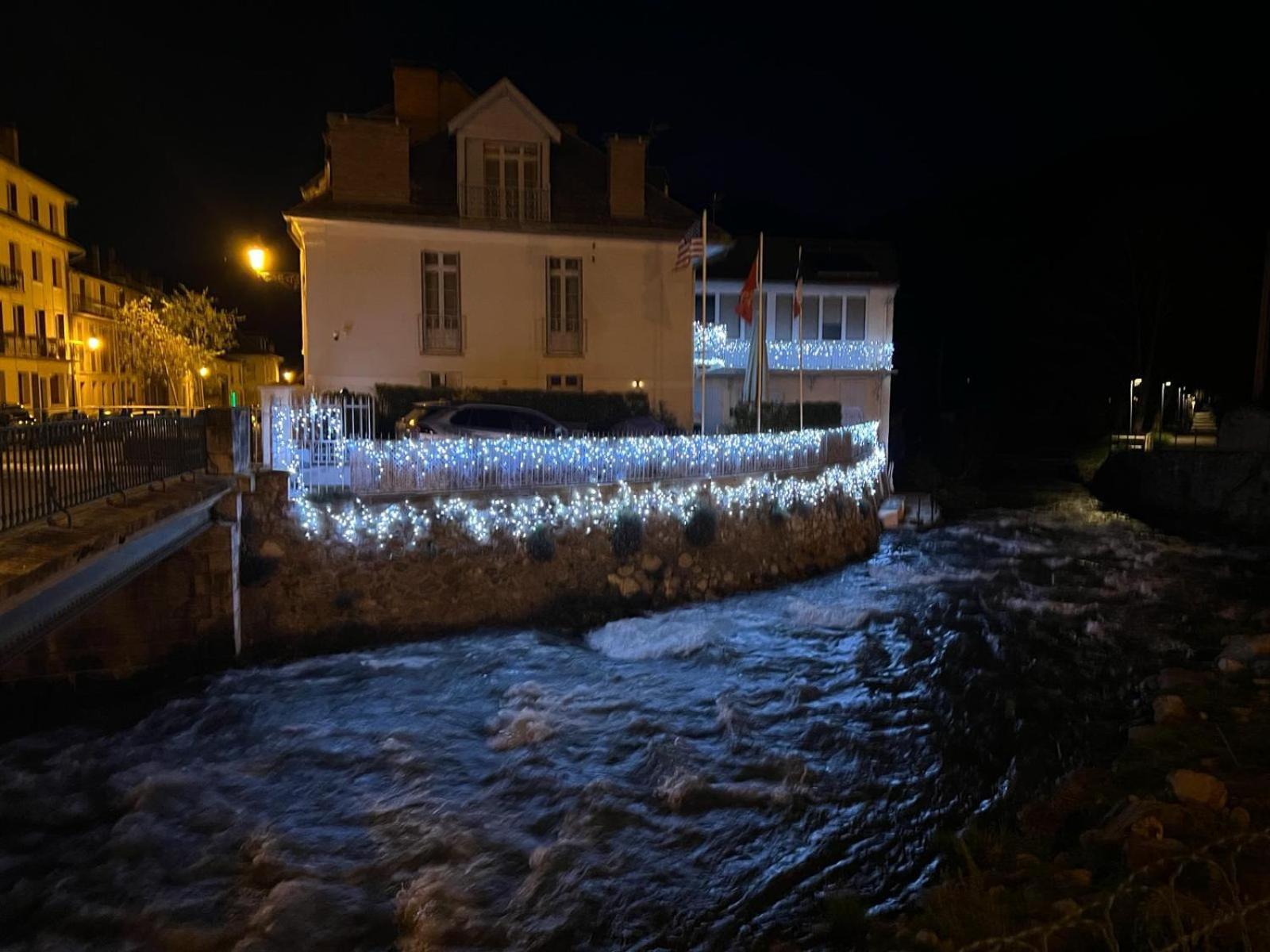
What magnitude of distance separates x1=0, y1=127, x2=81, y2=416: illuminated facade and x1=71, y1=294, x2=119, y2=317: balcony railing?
3.00ft

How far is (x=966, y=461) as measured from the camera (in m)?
35.1

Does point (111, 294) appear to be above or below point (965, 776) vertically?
above

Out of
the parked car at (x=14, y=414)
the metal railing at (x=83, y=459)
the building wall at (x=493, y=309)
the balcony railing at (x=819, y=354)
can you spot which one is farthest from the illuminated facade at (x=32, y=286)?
the metal railing at (x=83, y=459)

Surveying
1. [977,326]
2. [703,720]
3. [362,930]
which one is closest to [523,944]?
[362,930]

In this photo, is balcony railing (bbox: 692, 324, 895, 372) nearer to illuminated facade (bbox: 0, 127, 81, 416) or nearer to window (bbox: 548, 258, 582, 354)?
window (bbox: 548, 258, 582, 354)

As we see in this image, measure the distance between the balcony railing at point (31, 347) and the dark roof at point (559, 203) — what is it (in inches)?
1066

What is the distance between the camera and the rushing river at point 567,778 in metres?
6.77

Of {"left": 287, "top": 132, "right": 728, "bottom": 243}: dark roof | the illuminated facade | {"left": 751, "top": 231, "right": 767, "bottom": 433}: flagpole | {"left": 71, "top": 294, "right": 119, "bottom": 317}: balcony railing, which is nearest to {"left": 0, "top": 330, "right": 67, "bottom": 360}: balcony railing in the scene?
the illuminated facade

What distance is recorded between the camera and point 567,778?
29.0ft

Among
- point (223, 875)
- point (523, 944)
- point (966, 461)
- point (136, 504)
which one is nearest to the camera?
point (523, 944)

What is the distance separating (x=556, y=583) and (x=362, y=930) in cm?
775

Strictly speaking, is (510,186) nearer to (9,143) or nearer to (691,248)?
(691,248)

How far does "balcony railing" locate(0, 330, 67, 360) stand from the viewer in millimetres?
37625

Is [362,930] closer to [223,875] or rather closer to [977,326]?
[223,875]
